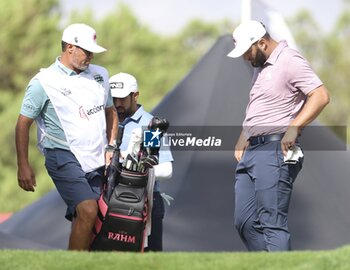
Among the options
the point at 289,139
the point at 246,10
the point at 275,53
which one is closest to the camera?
the point at 289,139

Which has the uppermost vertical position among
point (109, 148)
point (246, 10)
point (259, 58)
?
point (246, 10)

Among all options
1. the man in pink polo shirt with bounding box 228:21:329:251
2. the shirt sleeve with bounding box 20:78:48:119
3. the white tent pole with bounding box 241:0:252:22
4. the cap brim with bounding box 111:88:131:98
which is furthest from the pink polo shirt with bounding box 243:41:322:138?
the white tent pole with bounding box 241:0:252:22

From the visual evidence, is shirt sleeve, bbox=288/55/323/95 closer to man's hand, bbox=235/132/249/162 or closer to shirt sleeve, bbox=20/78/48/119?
man's hand, bbox=235/132/249/162

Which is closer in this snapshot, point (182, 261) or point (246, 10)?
point (182, 261)

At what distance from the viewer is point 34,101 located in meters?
6.76

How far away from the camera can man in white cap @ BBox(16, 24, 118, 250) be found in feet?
22.0

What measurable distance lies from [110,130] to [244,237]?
117cm

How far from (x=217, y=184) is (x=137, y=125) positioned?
108 inches

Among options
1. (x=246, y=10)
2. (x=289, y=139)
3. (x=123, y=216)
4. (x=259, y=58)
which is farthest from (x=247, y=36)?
(x=246, y=10)

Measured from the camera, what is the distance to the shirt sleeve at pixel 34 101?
675 centimetres

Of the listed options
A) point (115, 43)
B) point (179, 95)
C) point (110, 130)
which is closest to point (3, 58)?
point (115, 43)

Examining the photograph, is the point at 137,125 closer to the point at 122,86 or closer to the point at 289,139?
the point at 122,86

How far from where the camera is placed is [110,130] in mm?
7234

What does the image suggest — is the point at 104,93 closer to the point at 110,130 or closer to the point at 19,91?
the point at 110,130
